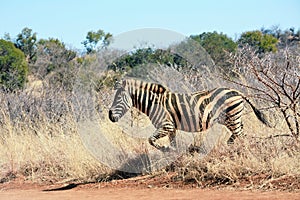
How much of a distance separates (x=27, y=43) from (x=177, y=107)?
85.1ft

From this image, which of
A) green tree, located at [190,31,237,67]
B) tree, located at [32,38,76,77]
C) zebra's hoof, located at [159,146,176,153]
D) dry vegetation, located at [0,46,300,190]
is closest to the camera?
dry vegetation, located at [0,46,300,190]

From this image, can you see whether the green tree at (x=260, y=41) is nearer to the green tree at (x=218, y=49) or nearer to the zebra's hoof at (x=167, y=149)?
the green tree at (x=218, y=49)

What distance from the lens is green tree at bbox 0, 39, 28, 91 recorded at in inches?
917

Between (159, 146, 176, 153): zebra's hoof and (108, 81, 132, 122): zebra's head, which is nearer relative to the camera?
(159, 146, 176, 153): zebra's hoof

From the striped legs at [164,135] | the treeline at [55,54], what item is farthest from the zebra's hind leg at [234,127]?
the treeline at [55,54]

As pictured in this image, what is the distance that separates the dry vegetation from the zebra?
364 millimetres

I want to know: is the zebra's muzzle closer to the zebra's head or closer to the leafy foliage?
the zebra's head

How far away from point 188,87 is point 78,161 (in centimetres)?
248

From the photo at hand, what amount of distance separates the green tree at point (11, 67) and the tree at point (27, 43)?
4.66m

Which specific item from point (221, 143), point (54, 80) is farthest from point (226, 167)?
point (54, 80)

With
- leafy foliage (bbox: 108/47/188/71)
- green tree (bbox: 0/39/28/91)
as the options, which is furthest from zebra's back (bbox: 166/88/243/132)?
green tree (bbox: 0/39/28/91)

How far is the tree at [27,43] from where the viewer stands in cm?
3319

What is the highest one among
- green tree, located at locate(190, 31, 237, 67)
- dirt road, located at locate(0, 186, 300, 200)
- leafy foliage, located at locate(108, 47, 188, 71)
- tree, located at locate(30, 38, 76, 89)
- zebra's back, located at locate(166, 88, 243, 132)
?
tree, located at locate(30, 38, 76, 89)

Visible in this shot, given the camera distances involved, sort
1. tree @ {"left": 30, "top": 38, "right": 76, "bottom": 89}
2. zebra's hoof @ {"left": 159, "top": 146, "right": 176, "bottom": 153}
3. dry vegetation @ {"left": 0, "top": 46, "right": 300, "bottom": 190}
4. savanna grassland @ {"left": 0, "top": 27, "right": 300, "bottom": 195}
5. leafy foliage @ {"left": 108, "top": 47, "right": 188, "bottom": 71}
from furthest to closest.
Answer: tree @ {"left": 30, "top": 38, "right": 76, "bottom": 89}, leafy foliage @ {"left": 108, "top": 47, "right": 188, "bottom": 71}, zebra's hoof @ {"left": 159, "top": 146, "right": 176, "bottom": 153}, savanna grassland @ {"left": 0, "top": 27, "right": 300, "bottom": 195}, dry vegetation @ {"left": 0, "top": 46, "right": 300, "bottom": 190}
